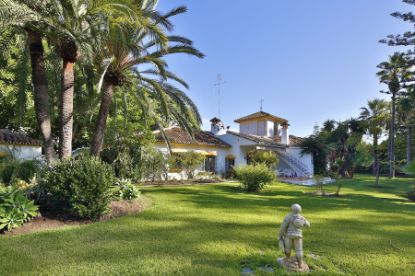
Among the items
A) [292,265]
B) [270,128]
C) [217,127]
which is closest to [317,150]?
[270,128]

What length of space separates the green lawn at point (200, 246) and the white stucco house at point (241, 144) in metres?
13.4

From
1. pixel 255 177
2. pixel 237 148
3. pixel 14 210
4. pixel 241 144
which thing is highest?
pixel 241 144

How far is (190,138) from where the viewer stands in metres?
26.8

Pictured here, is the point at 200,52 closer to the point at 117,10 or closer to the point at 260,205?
the point at 117,10

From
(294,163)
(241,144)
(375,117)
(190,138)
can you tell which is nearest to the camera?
(190,138)

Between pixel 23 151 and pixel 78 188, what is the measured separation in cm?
1336

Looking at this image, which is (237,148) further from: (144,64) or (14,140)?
(14,140)

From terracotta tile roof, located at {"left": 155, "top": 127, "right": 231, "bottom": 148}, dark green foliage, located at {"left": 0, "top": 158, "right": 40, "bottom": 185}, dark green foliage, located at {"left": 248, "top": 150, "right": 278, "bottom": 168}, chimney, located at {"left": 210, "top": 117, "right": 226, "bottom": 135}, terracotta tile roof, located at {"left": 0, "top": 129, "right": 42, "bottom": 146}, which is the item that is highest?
chimney, located at {"left": 210, "top": 117, "right": 226, "bottom": 135}

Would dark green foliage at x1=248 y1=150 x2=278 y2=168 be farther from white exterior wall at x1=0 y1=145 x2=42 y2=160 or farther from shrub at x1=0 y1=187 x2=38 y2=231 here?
shrub at x1=0 y1=187 x2=38 y2=231

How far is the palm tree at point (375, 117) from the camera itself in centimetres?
4409

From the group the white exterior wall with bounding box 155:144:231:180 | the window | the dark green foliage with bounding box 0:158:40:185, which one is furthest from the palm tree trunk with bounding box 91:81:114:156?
the window

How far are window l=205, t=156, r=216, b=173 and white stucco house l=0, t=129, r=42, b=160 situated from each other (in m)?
13.7

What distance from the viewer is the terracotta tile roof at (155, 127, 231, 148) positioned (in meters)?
24.7

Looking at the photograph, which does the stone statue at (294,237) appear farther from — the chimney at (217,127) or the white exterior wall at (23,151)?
the chimney at (217,127)
